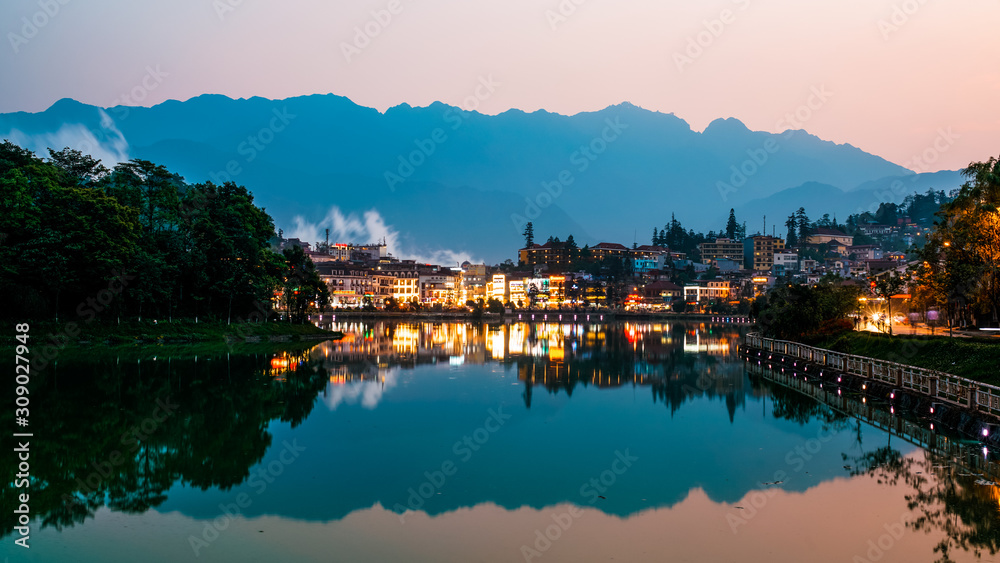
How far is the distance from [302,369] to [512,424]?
15.1 meters

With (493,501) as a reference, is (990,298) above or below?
above

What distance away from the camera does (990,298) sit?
2945cm

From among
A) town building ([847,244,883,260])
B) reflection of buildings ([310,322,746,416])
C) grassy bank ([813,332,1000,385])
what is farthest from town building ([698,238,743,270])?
grassy bank ([813,332,1000,385])

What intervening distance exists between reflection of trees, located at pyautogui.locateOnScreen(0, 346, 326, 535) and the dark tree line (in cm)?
1036

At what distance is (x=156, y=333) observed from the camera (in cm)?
4128

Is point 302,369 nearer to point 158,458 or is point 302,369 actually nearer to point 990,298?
point 158,458

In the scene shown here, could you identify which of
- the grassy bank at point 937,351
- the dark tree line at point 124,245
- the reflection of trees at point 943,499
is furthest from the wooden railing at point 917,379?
the dark tree line at point 124,245

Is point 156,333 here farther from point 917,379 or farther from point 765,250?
point 765,250

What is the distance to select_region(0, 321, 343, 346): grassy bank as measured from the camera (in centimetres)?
3678

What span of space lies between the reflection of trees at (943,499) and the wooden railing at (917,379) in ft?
8.57

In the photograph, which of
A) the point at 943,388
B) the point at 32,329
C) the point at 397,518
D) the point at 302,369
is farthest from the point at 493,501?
the point at 32,329

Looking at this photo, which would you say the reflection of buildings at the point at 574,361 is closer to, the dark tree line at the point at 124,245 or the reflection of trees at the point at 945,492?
the reflection of trees at the point at 945,492

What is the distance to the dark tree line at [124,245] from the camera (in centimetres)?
3656

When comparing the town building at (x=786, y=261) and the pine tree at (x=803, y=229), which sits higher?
the pine tree at (x=803, y=229)
